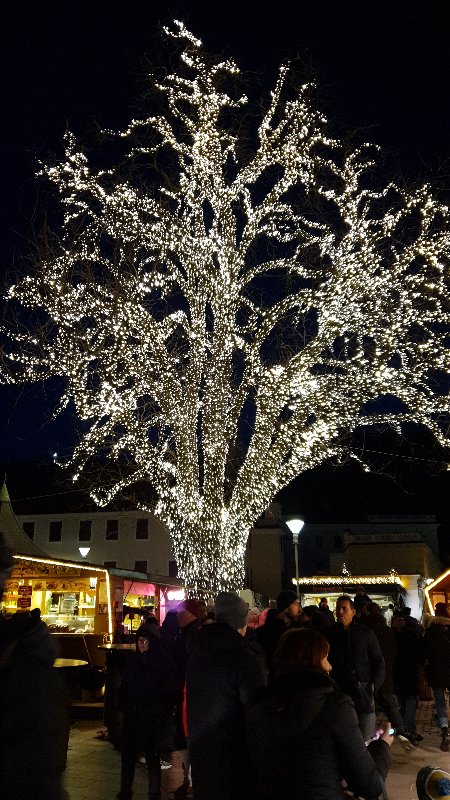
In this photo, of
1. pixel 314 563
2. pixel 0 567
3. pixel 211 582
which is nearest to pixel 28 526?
pixel 314 563

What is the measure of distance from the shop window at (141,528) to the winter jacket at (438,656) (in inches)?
1466

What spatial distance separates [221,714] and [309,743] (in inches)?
40.9

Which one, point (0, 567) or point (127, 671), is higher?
point (0, 567)

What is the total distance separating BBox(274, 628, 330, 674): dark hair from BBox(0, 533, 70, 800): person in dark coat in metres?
0.89

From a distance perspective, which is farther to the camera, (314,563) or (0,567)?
(314,563)

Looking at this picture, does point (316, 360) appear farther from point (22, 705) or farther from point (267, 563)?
point (267, 563)

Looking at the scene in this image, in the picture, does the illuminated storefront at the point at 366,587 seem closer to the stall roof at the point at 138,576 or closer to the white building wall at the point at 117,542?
the stall roof at the point at 138,576

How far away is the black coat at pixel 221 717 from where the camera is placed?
3.27 m

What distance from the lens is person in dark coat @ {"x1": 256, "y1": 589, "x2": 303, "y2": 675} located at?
6.35m

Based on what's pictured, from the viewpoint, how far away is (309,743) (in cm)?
242

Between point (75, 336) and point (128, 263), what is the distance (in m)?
1.95

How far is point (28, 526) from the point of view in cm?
4688

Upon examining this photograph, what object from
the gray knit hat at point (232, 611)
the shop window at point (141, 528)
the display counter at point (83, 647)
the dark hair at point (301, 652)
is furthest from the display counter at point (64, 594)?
the shop window at point (141, 528)

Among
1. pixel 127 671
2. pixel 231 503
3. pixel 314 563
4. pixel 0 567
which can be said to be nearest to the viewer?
pixel 0 567
